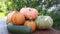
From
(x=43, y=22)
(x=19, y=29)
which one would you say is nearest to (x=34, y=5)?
(x=43, y=22)

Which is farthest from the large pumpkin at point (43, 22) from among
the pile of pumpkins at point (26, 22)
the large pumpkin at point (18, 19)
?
the large pumpkin at point (18, 19)

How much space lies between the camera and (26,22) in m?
1.15

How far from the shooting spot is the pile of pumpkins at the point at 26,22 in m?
1.12

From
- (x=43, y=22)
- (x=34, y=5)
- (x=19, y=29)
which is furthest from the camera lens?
(x=34, y=5)

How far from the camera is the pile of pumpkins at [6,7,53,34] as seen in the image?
1.12 meters

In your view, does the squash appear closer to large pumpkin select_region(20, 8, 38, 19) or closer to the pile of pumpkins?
the pile of pumpkins

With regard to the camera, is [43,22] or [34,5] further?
[34,5]

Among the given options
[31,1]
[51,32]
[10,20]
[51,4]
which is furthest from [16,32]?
[31,1]

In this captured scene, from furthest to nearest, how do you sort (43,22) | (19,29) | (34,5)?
(34,5) < (43,22) < (19,29)

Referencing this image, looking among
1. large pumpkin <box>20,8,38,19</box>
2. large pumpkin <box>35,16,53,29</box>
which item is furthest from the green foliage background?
large pumpkin <box>20,8,38,19</box>

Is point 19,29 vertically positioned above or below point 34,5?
below

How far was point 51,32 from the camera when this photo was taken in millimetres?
1217

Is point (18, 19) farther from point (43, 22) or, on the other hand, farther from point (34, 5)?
point (34, 5)

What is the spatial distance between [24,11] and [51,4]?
749 mm
